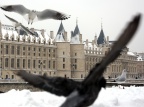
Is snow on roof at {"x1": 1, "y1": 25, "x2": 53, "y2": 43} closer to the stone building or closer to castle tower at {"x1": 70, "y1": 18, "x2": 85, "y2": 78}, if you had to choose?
the stone building

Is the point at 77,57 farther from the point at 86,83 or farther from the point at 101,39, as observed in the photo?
the point at 86,83

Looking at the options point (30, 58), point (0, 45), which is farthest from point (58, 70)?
point (0, 45)

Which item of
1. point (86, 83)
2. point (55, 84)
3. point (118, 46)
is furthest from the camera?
point (55, 84)

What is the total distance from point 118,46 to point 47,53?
52.0 metres

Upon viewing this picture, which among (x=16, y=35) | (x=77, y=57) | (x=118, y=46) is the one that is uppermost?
(x=16, y=35)

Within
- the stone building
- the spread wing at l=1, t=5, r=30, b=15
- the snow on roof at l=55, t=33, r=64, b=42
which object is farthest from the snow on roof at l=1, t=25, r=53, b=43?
the spread wing at l=1, t=5, r=30, b=15

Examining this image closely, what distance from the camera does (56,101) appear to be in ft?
30.7

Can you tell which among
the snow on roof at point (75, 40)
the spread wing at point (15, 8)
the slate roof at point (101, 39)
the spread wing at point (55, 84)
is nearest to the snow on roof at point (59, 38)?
the snow on roof at point (75, 40)

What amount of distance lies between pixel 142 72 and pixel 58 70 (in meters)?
42.8

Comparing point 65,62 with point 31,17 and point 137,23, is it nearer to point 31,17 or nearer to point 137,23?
point 31,17

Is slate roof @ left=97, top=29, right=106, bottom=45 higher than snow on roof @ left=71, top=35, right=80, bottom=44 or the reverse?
higher

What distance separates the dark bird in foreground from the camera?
3.01 m

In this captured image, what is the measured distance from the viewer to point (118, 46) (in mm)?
3102

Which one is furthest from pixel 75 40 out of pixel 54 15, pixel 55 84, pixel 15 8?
pixel 55 84
